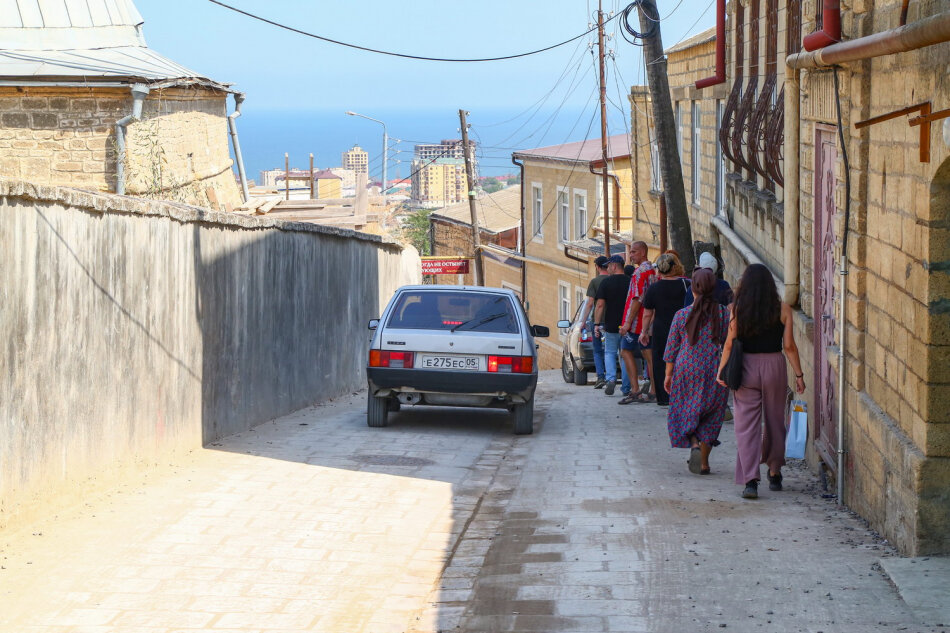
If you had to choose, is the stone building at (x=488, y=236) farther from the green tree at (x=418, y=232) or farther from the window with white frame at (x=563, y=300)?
the green tree at (x=418, y=232)

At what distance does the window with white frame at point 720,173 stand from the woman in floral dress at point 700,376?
1120 centimetres

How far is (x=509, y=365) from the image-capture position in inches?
461

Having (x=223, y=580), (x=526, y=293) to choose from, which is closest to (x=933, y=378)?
(x=223, y=580)

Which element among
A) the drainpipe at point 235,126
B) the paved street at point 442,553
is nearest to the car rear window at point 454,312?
the paved street at point 442,553

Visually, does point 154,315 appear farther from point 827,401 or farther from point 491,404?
point 827,401

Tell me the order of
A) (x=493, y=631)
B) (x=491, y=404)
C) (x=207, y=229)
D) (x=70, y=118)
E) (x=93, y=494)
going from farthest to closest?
1. (x=70, y=118)
2. (x=491, y=404)
3. (x=207, y=229)
4. (x=93, y=494)
5. (x=493, y=631)

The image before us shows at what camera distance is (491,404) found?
11906mm

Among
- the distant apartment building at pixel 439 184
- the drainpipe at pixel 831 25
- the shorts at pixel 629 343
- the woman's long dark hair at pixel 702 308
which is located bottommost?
the shorts at pixel 629 343

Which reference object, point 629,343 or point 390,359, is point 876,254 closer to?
point 390,359

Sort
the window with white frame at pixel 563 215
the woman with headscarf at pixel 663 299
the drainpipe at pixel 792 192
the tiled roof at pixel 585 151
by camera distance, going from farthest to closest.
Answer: the window with white frame at pixel 563 215 < the tiled roof at pixel 585 151 < the woman with headscarf at pixel 663 299 < the drainpipe at pixel 792 192

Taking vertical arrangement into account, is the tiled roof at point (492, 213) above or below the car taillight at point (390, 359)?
above

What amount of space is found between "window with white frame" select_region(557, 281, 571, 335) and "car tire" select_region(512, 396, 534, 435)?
2511cm

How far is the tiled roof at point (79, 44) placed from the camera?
61.9 feet

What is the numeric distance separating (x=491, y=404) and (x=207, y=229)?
348 centimetres
